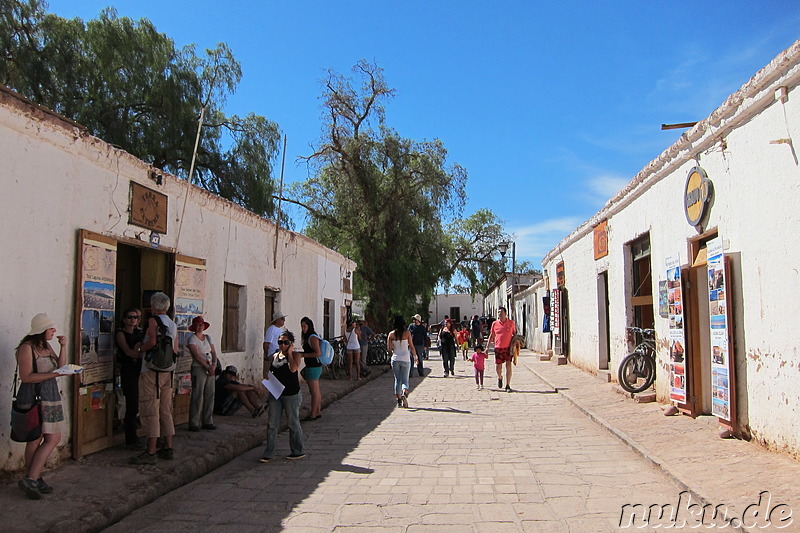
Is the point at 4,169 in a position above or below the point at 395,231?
below

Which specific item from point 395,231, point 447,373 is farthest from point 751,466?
point 395,231

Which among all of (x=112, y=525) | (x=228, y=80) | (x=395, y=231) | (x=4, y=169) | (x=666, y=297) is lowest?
(x=112, y=525)

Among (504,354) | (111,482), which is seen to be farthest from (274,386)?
(504,354)

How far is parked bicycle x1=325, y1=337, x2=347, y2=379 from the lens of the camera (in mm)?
16047

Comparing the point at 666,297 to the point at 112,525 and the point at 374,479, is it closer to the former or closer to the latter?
the point at 374,479

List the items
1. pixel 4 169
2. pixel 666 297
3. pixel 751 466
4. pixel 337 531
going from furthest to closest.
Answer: pixel 666 297, pixel 751 466, pixel 4 169, pixel 337 531

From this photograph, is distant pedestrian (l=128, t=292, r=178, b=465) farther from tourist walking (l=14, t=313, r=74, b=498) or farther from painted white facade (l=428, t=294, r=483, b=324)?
painted white facade (l=428, t=294, r=483, b=324)

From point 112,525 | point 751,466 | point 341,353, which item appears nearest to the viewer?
point 112,525

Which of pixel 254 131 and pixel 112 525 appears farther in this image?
pixel 254 131

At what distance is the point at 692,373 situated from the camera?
8.48 m

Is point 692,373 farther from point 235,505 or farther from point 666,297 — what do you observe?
point 235,505

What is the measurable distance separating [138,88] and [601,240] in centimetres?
1339

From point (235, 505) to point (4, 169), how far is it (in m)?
3.48

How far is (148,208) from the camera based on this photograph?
7.67 metres
